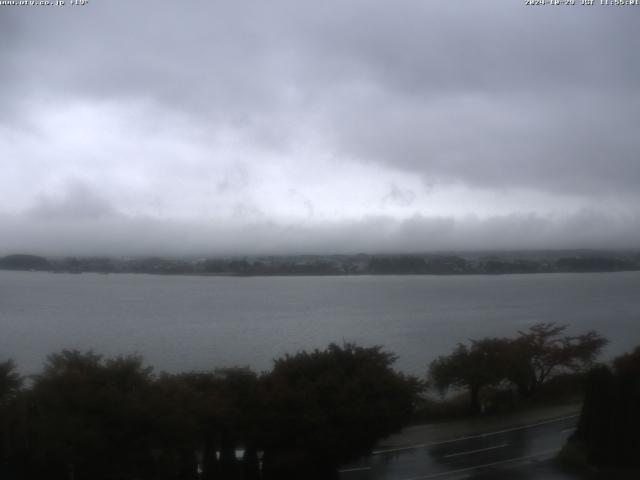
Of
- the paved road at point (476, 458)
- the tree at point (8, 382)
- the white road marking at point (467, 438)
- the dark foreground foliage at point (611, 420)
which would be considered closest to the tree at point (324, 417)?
the paved road at point (476, 458)

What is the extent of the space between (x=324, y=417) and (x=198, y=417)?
7.42 ft

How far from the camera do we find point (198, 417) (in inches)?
459

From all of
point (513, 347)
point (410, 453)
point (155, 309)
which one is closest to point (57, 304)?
point (155, 309)

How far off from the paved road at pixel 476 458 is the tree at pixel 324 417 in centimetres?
94

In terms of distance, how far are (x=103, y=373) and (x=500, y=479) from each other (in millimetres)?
7032

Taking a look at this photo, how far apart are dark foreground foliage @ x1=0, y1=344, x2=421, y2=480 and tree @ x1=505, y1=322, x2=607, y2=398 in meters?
9.82

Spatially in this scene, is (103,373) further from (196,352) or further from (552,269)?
(552,269)

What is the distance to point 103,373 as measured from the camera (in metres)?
11.4

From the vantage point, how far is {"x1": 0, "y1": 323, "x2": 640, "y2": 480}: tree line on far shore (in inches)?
418

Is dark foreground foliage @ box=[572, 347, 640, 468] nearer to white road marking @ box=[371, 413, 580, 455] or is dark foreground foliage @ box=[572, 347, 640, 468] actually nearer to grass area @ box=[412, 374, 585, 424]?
white road marking @ box=[371, 413, 580, 455]

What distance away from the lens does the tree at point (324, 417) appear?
1228 cm

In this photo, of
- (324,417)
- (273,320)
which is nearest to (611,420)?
(324,417)

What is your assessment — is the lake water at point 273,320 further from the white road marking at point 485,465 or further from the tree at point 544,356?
the white road marking at point 485,465

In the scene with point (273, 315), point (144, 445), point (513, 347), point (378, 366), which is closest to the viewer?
point (144, 445)
